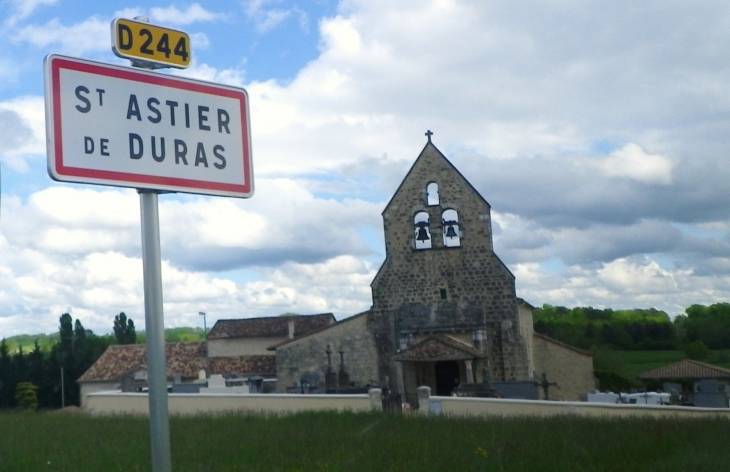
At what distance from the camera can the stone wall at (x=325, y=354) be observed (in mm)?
33406

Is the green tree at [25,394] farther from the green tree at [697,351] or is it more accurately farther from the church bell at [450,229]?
the green tree at [697,351]

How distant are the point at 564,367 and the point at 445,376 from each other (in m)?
5.40

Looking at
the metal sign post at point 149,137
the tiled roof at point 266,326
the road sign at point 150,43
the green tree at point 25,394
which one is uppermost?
the road sign at point 150,43

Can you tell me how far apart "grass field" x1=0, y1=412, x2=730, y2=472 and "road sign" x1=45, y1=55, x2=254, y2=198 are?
5925mm

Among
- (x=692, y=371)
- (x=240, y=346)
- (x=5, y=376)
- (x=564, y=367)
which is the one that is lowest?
(x=692, y=371)

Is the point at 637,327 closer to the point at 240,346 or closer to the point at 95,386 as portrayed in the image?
the point at 240,346

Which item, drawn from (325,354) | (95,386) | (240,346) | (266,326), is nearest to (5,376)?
(95,386)

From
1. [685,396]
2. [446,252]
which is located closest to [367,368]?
[446,252]

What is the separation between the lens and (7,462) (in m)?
11.5

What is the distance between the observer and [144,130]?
123 inches

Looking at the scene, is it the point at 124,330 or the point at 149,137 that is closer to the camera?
the point at 149,137

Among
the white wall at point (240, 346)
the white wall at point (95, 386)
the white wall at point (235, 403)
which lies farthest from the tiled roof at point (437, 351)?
the white wall at point (95, 386)

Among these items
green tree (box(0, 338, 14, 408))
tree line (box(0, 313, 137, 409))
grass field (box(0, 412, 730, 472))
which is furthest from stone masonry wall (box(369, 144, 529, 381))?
green tree (box(0, 338, 14, 408))

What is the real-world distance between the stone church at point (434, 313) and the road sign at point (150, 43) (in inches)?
1131
